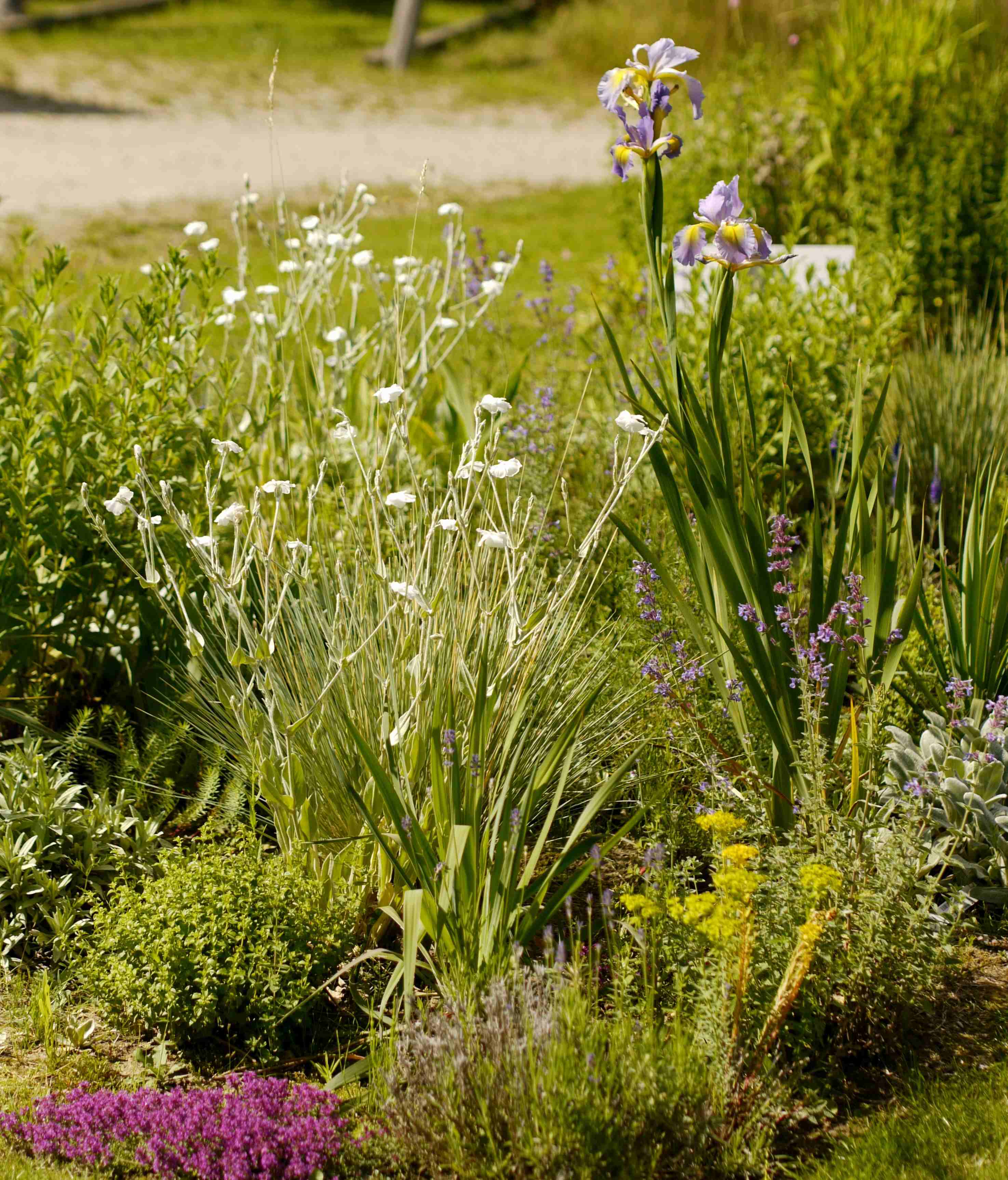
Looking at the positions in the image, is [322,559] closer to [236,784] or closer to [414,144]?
[236,784]

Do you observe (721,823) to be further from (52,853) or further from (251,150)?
(251,150)

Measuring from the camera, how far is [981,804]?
8.51 feet

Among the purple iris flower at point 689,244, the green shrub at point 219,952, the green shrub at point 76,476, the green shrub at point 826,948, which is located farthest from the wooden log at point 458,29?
the green shrub at point 826,948

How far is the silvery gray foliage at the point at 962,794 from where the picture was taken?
8.54 feet

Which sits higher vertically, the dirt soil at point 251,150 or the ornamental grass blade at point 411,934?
the dirt soil at point 251,150

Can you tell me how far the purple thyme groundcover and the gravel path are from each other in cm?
736

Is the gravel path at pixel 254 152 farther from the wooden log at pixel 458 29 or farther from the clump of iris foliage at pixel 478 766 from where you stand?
the clump of iris foliage at pixel 478 766

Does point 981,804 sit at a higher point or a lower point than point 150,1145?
higher

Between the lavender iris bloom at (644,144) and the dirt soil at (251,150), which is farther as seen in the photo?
the dirt soil at (251,150)

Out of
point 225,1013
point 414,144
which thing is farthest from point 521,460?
point 414,144

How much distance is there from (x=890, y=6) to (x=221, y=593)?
5.56 m

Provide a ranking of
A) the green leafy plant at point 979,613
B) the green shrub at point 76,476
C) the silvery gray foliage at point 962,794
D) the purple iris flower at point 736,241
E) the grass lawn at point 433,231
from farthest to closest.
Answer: the grass lawn at point 433,231
the green shrub at point 76,476
the green leafy plant at point 979,613
the silvery gray foliage at point 962,794
the purple iris flower at point 736,241

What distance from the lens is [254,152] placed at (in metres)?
11.1

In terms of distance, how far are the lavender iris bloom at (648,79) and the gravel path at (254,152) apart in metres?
6.41
